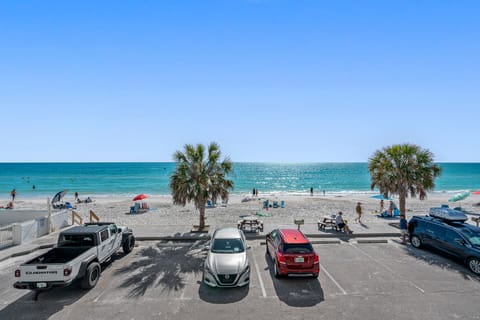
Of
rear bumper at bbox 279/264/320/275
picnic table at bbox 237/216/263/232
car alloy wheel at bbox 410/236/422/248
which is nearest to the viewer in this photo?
Answer: rear bumper at bbox 279/264/320/275

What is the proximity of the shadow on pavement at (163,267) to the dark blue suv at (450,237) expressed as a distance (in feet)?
36.7

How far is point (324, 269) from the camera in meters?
11.3

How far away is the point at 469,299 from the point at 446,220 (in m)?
5.57

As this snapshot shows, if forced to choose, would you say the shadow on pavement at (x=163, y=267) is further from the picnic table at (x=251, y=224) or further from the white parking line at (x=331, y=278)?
the white parking line at (x=331, y=278)

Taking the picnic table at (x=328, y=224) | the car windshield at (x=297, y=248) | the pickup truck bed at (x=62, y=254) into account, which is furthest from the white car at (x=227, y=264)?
the picnic table at (x=328, y=224)

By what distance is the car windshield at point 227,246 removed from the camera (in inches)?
413

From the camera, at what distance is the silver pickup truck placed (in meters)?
8.27

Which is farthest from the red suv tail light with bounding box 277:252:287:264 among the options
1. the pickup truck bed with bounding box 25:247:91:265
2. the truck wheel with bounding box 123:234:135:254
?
the truck wheel with bounding box 123:234:135:254

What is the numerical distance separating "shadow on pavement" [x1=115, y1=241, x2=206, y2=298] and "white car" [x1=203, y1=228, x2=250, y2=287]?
1325mm

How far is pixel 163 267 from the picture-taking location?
38.1 ft

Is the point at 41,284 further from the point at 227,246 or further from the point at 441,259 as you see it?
the point at 441,259

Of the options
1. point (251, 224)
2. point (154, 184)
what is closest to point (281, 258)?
point (251, 224)

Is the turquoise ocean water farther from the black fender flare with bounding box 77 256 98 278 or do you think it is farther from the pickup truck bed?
the black fender flare with bounding box 77 256 98 278

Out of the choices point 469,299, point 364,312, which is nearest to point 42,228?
point 364,312
